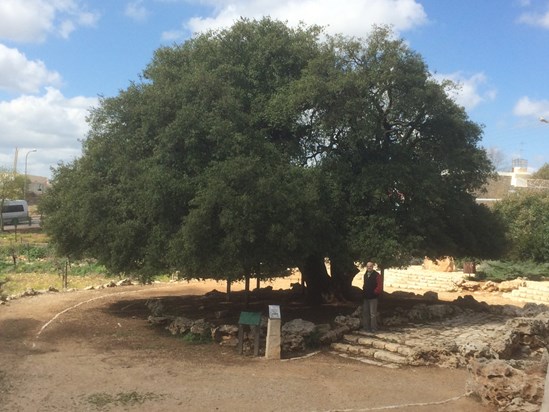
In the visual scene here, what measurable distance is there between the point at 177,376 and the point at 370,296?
515 centimetres

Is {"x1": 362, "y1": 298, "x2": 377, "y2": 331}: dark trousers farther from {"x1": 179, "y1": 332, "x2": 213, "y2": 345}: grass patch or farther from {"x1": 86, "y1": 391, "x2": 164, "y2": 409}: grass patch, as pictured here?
{"x1": 86, "y1": 391, "x2": 164, "y2": 409}: grass patch

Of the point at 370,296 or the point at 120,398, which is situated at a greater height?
the point at 370,296

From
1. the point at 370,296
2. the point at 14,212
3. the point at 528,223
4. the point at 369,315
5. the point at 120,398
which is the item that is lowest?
the point at 120,398

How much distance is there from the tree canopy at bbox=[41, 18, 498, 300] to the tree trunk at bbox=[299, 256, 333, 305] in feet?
4.75

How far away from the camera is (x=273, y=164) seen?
14625 millimetres

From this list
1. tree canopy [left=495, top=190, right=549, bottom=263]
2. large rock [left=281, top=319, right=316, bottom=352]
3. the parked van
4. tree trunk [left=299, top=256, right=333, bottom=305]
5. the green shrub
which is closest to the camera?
large rock [left=281, top=319, right=316, bottom=352]

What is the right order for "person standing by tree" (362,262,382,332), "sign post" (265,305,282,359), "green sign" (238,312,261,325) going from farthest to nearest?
"person standing by tree" (362,262,382,332), "green sign" (238,312,261,325), "sign post" (265,305,282,359)

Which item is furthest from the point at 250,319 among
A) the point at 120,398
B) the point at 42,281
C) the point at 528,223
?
the point at 528,223

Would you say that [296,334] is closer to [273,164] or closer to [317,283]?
[273,164]

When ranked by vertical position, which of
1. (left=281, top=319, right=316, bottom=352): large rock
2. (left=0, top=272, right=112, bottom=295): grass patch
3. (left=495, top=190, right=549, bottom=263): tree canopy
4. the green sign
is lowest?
(left=281, top=319, right=316, bottom=352): large rock

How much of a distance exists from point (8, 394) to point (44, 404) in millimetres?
965

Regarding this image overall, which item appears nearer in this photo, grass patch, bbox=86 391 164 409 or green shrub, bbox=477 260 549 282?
grass patch, bbox=86 391 164 409

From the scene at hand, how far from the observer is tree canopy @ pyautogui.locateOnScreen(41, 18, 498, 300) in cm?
1355

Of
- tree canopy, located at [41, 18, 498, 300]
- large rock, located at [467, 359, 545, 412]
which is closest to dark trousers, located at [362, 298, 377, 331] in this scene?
tree canopy, located at [41, 18, 498, 300]
